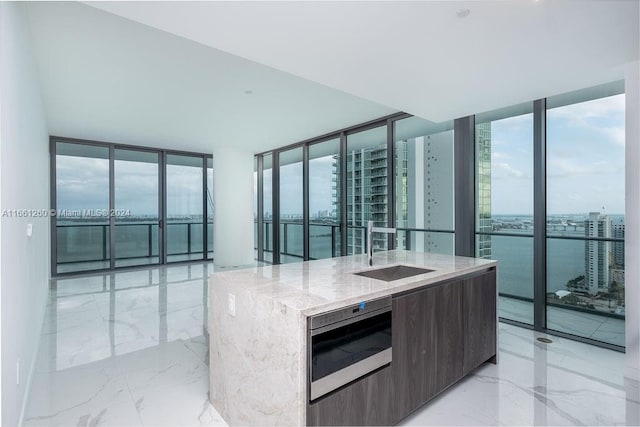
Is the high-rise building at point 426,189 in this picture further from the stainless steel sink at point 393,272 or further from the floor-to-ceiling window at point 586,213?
the stainless steel sink at point 393,272

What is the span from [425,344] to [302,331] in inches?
39.6

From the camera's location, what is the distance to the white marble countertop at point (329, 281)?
5.25 feet

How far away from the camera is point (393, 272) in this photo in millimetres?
2627

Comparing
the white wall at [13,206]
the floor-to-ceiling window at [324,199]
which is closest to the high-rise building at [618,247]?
→ the floor-to-ceiling window at [324,199]

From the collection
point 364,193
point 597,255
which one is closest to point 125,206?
point 364,193

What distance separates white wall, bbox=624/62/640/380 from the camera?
2.55 metres

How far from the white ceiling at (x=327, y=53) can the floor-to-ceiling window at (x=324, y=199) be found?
1690 mm

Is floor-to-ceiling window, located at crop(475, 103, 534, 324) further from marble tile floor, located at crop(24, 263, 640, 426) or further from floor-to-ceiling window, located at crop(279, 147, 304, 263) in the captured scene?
floor-to-ceiling window, located at crop(279, 147, 304, 263)

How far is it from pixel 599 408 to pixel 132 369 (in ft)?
11.3

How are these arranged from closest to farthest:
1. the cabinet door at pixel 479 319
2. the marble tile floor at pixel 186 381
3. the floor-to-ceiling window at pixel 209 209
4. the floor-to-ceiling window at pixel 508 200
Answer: the marble tile floor at pixel 186 381, the cabinet door at pixel 479 319, the floor-to-ceiling window at pixel 508 200, the floor-to-ceiling window at pixel 209 209

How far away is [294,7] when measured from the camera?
5.92 ft

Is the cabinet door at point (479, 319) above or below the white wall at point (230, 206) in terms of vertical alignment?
below

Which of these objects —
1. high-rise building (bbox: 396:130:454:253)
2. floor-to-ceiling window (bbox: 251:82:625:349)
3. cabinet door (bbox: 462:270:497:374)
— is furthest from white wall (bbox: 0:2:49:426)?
high-rise building (bbox: 396:130:454:253)

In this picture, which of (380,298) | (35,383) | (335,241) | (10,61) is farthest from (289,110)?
(35,383)
